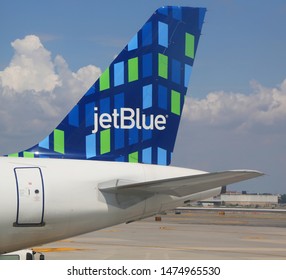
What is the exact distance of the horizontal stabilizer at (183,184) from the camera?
1641 centimetres

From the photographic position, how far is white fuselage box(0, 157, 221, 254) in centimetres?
1744

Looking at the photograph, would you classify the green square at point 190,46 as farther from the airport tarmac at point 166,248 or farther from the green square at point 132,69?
the airport tarmac at point 166,248

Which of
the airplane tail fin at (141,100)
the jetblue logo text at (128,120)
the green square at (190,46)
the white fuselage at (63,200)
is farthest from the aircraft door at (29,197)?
the green square at (190,46)

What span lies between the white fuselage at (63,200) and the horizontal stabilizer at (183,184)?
0.26 meters

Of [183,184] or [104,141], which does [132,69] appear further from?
[183,184]

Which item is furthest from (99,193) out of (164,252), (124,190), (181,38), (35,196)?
(164,252)

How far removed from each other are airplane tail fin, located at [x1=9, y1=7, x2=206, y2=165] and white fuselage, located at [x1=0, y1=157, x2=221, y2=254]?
93cm

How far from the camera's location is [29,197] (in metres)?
17.5

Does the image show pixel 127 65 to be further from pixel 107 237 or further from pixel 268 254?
pixel 107 237

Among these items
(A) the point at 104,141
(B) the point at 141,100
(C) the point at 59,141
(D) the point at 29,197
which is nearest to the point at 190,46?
(B) the point at 141,100

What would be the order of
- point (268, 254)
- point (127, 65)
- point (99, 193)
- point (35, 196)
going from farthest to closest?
point (268, 254), point (127, 65), point (99, 193), point (35, 196)

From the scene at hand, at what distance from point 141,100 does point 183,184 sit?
3.93 metres

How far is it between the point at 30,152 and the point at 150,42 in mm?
4875

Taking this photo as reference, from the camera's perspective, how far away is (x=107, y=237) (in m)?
50.5
